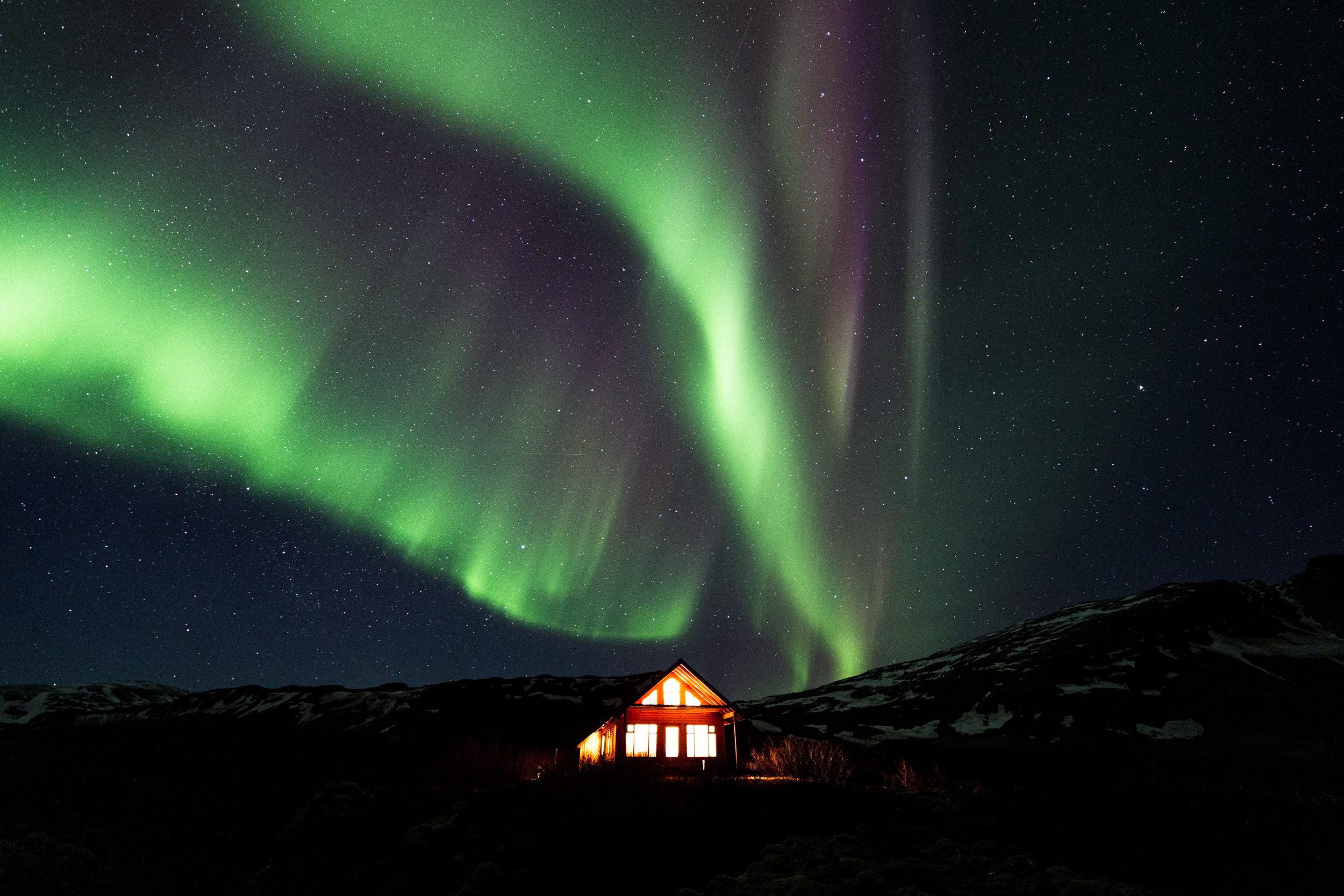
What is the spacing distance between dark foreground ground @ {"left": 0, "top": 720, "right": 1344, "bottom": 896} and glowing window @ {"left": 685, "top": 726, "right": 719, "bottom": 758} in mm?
7796

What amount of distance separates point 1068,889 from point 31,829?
2523cm

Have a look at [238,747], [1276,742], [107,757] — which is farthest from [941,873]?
[1276,742]

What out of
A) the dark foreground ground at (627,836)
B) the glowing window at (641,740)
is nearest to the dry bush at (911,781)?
the dark foreground ground at (627,836)

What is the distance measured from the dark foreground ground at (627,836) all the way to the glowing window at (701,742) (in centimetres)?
780

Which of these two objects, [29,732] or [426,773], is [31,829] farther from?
[29,732]

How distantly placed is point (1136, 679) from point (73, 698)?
19514cm

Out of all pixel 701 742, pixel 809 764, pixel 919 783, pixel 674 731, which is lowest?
pixel 919 783

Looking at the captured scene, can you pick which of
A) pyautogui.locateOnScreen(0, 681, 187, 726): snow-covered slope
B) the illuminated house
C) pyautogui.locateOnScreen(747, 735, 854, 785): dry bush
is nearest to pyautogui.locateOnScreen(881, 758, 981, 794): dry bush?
pyautogui.locateOnScreen(747, 735, 854, 785): dry bush

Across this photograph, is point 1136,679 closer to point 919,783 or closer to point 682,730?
point 919,783

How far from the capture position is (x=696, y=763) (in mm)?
31219

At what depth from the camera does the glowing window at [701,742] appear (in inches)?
1249

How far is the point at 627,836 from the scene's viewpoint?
16.2 m

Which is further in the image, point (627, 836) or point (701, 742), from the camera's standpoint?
point (701, 742)

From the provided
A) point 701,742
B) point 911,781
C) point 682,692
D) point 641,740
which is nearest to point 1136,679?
point 911,781
